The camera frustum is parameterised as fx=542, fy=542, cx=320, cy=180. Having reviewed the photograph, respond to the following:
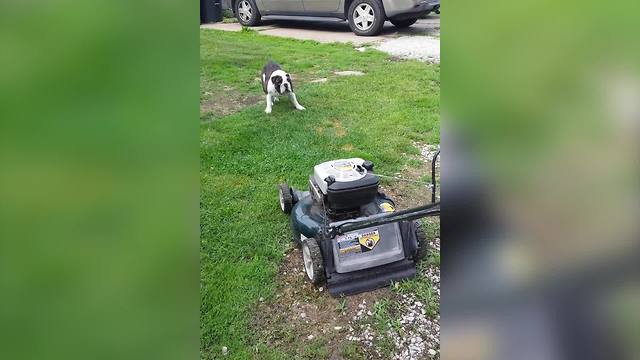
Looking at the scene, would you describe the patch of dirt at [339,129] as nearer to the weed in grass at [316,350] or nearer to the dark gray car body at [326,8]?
the weed in grass at [316,350]

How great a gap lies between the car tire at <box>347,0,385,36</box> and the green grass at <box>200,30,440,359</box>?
135cm

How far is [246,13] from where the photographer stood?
33.4 ft

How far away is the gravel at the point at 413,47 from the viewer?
7.36 m

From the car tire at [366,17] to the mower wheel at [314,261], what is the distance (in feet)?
22.9

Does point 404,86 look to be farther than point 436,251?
Yes

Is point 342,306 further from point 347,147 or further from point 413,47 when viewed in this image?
point 413,47

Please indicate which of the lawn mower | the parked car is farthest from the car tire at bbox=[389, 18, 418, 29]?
the lawn mower

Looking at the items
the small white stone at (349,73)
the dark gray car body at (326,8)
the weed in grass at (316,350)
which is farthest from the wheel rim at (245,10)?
the weed in grass at (316,350)
